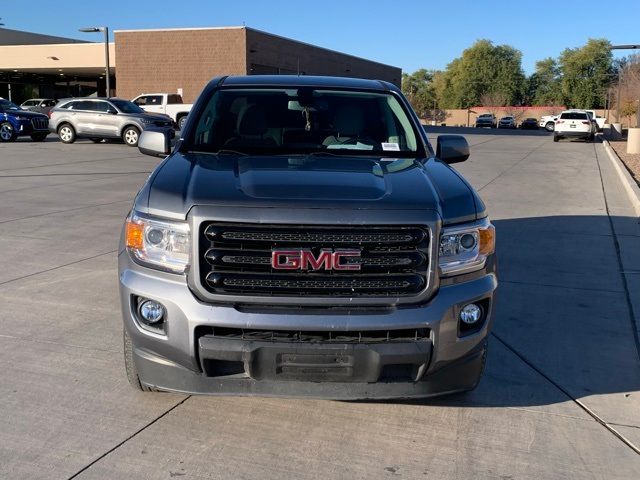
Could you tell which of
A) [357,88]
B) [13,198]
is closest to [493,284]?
[357,88]

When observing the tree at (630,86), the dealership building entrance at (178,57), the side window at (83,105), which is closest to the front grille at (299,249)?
the side window at (83,105)

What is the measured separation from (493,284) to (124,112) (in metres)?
23.1

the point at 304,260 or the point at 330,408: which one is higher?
the point at 304,260

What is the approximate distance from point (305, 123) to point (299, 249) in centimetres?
191

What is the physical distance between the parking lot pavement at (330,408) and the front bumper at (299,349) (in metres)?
0.34

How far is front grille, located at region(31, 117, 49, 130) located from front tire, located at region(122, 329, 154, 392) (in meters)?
25.1

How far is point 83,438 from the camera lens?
11.7 ft

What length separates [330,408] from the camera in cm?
399

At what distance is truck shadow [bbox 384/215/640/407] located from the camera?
4.34 meters

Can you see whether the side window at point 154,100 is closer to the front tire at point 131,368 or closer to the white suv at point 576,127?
the white suv at point 576,127

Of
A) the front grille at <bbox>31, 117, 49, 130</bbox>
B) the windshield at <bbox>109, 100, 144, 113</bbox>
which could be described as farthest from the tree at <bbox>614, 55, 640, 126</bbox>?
the front grille at <bbox>31, 117, 49, 130</bbox>

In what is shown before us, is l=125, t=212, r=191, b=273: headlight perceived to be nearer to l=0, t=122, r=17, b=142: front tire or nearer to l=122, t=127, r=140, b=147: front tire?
l=122, t=127, r=140, b=147: front tire

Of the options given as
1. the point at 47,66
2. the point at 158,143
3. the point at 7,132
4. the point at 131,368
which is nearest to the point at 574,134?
the point at 7,132

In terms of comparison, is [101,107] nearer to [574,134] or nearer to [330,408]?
[330,408]
